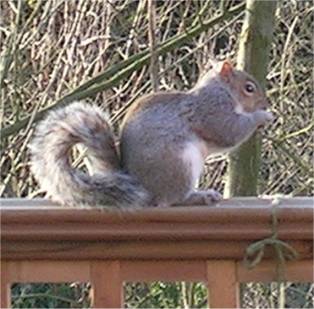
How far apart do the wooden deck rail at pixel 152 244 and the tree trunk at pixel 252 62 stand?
1094 mm

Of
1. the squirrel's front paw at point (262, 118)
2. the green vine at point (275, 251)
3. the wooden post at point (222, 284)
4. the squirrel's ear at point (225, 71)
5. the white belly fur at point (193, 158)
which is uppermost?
the squirrel's ear at point (225, 71)

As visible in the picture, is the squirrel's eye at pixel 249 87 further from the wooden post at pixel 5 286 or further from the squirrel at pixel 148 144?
the wooden post at pixel 5 286

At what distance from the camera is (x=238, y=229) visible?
0.89 metres

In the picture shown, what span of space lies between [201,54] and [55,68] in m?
0.43

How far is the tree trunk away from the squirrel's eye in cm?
13

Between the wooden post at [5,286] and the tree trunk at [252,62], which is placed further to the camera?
the tree trunk at [252,62]

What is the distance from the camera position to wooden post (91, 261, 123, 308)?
927 millimetres

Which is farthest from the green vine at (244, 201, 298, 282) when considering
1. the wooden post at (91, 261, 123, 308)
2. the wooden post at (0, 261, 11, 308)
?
the wooden post at (0, 261, 11, 308)

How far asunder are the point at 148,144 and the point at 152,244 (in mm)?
498

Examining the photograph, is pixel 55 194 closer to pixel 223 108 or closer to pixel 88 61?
pixel 223 108

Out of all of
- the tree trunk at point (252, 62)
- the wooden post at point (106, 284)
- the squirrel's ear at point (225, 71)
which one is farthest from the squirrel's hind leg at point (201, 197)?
the tree trunk at point (252, 62)

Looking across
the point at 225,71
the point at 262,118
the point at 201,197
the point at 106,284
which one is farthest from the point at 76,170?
the point at 225,71

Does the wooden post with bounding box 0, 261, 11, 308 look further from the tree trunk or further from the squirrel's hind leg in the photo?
the tree trunk

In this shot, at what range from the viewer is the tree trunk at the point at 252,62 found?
6.66 feet
